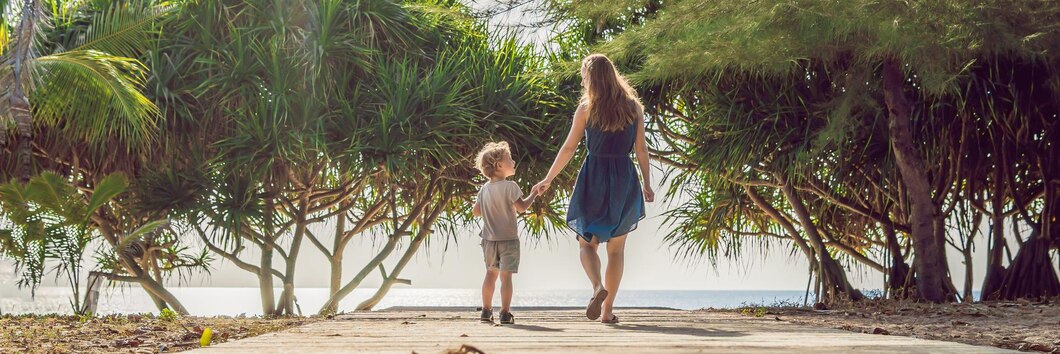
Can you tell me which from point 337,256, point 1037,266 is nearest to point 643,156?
point 1037,266

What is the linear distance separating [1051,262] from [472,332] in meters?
6.04

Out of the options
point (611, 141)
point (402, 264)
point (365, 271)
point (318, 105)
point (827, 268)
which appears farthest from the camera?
point (402, 264)

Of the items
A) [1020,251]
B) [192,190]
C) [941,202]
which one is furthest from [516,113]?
[1020,251]

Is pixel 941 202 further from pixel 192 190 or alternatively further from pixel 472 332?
pixel 192 190

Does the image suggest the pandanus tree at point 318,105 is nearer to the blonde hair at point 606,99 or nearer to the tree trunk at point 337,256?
the tree trunk at point 337,256

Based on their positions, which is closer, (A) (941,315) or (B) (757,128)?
(A) (941,315)

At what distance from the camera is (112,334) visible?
4785 millimetres

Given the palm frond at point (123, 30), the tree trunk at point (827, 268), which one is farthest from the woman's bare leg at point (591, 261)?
the palm frond at point (123, 30)

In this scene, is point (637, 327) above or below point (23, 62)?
below

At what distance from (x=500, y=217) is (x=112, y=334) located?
1.96 meters

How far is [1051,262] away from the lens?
26.3 feet

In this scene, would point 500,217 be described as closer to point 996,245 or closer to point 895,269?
point 895,269

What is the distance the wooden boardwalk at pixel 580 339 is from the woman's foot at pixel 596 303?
0.16 feet

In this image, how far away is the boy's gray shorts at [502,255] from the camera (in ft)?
15.3
